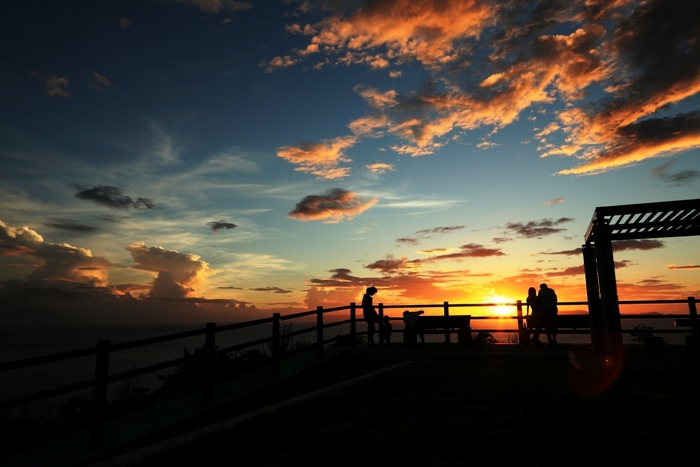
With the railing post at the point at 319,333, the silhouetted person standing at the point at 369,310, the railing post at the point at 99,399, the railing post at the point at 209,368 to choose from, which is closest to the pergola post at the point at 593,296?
the silhouetted person standing at the point at 369,310

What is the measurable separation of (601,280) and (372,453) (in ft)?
30.1

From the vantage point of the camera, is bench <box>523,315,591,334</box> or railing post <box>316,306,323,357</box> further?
bench <box>523,315,591,334</box>

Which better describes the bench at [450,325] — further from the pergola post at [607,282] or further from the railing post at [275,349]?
the railing post at [275,349]

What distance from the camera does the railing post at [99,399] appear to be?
6.23m

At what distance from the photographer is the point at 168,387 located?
14.4m

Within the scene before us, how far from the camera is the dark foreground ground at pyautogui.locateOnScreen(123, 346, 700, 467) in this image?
4.75 metres

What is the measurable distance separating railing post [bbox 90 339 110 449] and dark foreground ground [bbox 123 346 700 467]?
128 cm

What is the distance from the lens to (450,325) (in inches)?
700

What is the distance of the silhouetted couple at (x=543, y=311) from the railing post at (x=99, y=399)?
14.0 m

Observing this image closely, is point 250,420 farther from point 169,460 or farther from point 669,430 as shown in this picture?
point 669,430

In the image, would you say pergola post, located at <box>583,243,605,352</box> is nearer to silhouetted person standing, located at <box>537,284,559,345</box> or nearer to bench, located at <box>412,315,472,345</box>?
silhouetted person standing, located at <box>537,284,559,345</box>

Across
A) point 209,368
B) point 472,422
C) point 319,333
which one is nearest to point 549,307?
point 319,333

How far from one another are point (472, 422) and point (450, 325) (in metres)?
12.0

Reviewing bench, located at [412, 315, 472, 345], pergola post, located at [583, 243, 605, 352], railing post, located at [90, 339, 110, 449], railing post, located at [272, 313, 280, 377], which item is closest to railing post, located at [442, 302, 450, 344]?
bench, located at [412, 315, 472, 345]
